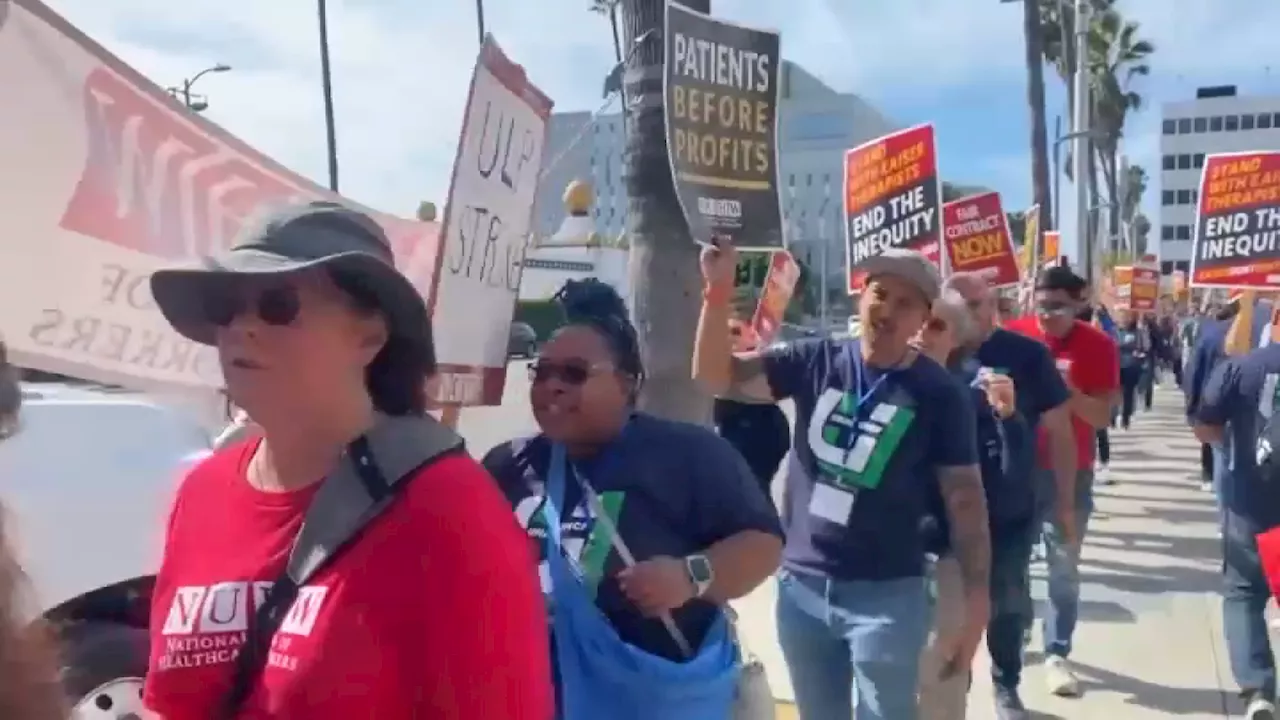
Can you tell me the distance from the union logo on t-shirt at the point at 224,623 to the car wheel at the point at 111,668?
206 cm

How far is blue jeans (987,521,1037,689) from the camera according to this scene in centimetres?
548

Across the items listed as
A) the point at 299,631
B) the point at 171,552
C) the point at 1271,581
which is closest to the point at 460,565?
the point at 299,631

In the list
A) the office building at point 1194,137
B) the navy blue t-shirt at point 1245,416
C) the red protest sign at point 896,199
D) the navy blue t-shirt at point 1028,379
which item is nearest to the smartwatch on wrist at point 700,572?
the navy blue t-shirt at point 1028,379

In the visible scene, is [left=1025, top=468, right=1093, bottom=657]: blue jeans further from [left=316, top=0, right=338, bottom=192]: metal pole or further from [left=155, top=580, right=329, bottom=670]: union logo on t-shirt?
[left=316, top=0, right=338, bottom=192]: metal pole

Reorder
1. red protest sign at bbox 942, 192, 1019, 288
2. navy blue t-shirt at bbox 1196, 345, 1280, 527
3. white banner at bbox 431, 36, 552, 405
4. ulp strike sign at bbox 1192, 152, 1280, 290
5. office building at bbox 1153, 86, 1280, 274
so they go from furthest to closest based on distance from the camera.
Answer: office building at bbox 1153, 86, 1280, 274
red protest sign at bbox 942, 192, 1019, 288
ulp strike sign at bbox 1192, 152, 1280, 290
navy blue t-shirt at bbox 1196, 345, 1280, 527
white banner at bbox 431, 36, 552, 405

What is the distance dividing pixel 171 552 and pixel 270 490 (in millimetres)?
220

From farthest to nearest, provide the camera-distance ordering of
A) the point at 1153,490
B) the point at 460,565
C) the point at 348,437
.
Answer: the point at 1153,490 → the point at 348,437 → the point at 460,565

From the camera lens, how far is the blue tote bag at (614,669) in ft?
8.84

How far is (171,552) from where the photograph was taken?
2.06m

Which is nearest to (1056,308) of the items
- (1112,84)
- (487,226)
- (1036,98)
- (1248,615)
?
(1248,615)

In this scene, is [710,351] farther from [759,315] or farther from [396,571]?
[759,315]

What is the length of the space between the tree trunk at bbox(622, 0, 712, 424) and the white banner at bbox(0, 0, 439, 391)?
1802mm

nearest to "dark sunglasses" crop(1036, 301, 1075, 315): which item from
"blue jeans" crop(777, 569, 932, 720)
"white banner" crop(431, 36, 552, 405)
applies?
"blue jeans" crop(777, 569, 932, 720)

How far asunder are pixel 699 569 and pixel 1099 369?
4833 millimetres
